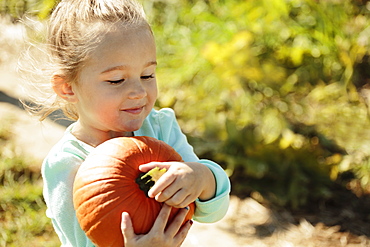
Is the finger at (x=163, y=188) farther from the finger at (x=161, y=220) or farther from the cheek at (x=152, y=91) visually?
the cheek at (x=152, y=91)

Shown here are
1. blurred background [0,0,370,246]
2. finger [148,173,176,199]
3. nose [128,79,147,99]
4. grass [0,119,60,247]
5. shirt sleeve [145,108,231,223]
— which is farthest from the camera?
blurred background [0,0,370,246]

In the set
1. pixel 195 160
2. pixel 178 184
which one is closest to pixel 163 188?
pixel 178 184

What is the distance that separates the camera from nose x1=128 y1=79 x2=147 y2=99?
6.09 ft

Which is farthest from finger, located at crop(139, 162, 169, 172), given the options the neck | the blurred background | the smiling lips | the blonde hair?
the blurred background

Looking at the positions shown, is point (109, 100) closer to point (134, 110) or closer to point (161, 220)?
point (134, 110)

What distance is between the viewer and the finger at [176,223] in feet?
5.97

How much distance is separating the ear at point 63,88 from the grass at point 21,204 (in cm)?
180

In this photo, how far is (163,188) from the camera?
174 cm

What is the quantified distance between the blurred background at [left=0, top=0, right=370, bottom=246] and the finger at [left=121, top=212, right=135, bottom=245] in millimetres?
1945

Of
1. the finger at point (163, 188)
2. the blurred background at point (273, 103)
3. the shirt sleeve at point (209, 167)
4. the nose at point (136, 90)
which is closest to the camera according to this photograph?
the finger at point (163, 188)

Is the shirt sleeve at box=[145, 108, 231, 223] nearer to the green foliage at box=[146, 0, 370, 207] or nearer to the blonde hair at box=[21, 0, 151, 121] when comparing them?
the blonde hair at box=[21, 0, 151, 121]

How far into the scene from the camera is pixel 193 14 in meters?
6.46

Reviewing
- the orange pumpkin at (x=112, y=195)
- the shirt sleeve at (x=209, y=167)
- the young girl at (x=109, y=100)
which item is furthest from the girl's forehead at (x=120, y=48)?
the shirt sleeve at (x=209, y=167)

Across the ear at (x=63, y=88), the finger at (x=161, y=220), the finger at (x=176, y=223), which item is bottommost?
the finger at (x=176, y=223)
